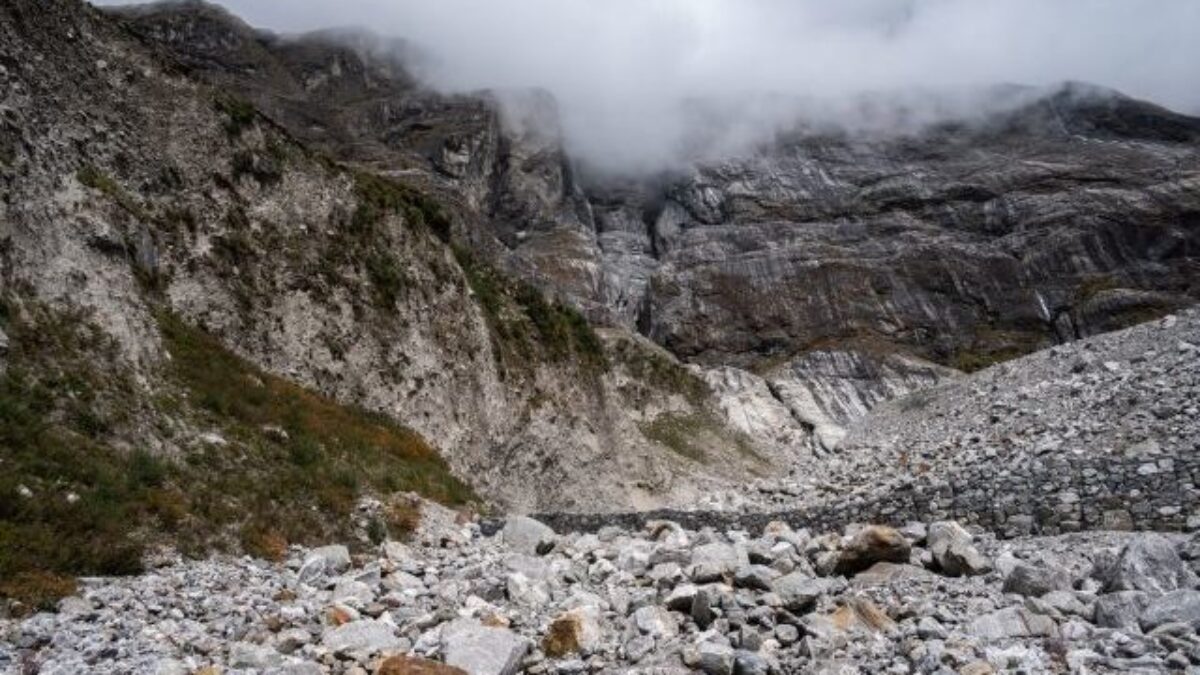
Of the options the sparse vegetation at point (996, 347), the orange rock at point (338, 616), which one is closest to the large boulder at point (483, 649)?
the orange rock at point (338, 616)

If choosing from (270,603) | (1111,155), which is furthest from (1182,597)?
(1111,155)

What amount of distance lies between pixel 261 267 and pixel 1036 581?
1037 inches

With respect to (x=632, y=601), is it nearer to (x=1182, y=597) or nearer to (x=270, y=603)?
(x=270, y=603)

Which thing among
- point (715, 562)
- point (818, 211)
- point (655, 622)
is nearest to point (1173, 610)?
point (715, 562)

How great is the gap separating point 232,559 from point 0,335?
6.34 m

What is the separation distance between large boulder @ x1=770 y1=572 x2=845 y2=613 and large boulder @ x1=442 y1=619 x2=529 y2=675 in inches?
132

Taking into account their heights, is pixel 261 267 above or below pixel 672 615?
above

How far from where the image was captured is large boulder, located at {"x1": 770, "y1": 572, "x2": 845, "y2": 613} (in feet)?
34.7

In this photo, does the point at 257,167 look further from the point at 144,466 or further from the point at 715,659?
the point at 715,659

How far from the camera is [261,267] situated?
97.2ft

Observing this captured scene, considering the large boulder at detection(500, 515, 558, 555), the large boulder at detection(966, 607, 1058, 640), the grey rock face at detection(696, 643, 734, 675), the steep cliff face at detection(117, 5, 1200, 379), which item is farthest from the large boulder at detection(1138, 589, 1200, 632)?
the steep cliff face at detection(117, 5, 1200, 379)

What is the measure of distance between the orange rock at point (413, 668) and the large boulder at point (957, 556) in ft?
23.5

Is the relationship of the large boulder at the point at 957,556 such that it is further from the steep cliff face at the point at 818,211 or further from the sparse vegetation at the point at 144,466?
the steep cliff face at the point at 818,211

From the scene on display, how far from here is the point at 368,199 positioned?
119 feet
